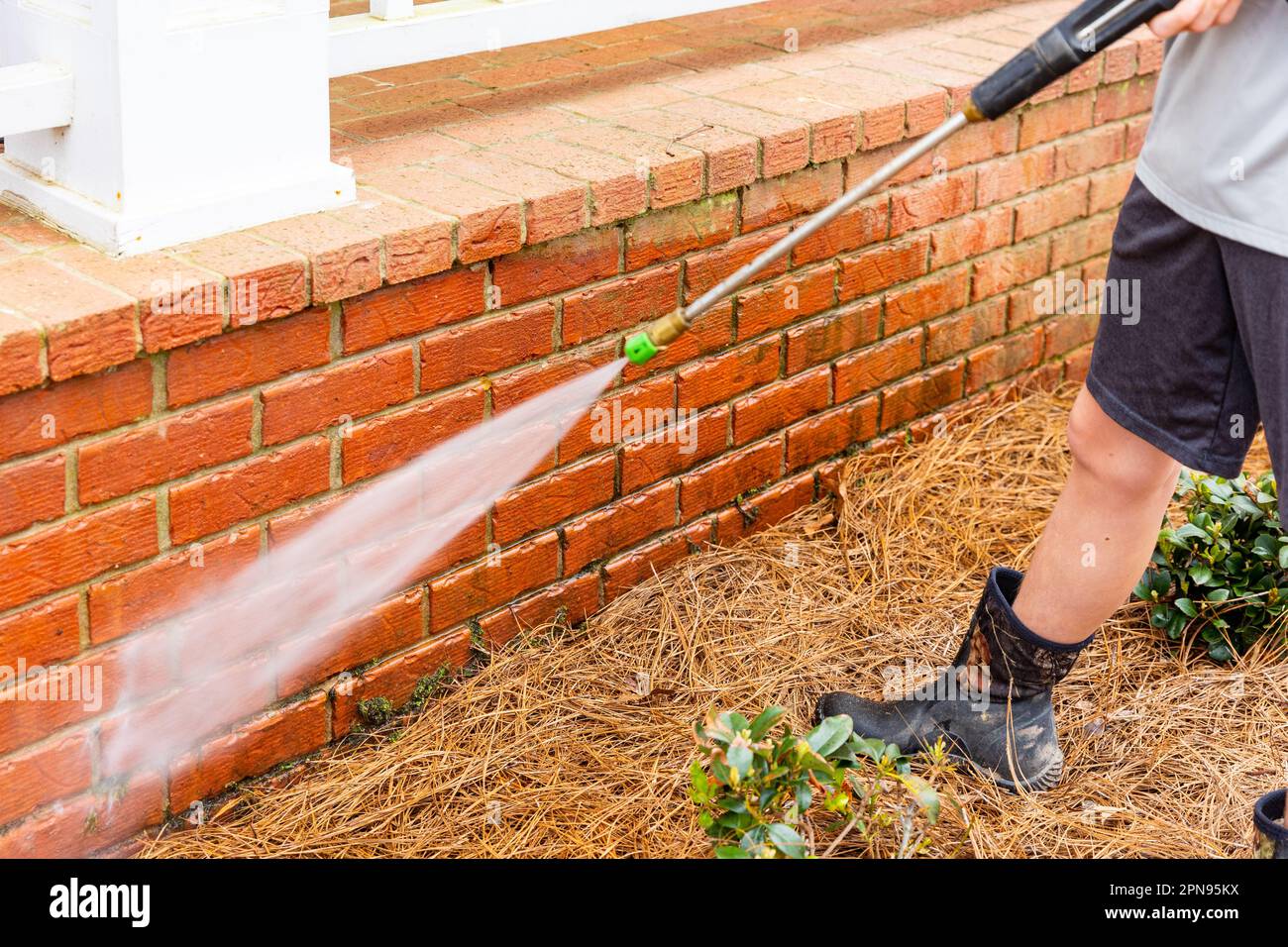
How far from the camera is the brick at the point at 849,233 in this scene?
2793mm

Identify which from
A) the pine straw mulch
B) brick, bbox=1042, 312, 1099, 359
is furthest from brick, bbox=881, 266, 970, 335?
brick, bbox=1042, 312, 1099, 359

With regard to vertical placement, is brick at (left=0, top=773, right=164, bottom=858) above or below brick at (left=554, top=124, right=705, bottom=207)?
below

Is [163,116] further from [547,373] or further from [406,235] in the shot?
[547,373]

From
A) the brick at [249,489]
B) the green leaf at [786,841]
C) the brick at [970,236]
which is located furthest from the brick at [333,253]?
the brick at [970,236]

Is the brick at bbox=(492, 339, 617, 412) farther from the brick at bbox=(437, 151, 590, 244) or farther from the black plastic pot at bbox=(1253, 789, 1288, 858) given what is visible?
the black plastic pot at bbox=(1253, 789, 1288, 858)

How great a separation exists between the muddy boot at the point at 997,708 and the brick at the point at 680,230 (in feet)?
2.45

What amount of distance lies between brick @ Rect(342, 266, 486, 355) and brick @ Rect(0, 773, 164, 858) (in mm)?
681

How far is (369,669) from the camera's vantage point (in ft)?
7.67

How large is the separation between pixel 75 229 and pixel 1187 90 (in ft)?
4.89

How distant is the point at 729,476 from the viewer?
282cm

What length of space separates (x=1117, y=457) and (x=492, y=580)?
997mm

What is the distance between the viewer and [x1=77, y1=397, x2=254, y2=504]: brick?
192 cm
